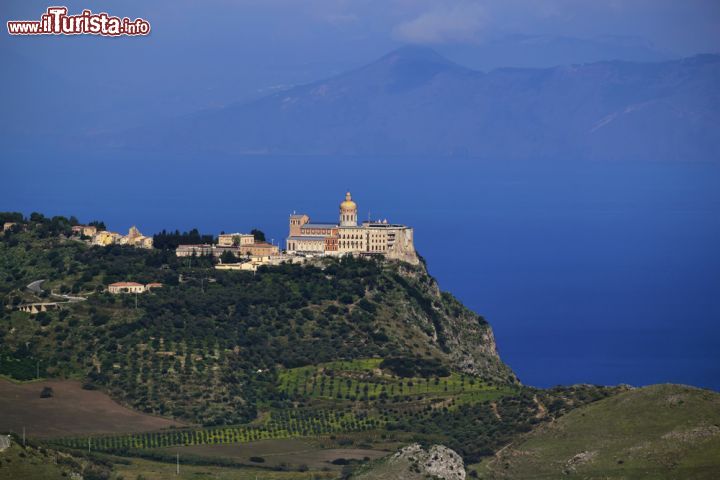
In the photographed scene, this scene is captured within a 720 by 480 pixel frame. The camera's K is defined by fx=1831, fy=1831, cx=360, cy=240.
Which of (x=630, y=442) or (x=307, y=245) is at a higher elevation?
(x=307, y=245)

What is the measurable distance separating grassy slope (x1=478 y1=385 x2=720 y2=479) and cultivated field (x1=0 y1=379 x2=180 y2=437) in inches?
760

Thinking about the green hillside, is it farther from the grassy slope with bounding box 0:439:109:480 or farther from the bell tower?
the grassy slope with bounding box 0:439:109:480

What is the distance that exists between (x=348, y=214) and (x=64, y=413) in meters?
30.1

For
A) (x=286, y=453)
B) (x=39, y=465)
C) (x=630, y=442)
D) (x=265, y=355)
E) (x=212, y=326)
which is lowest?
(x=39, y=465)

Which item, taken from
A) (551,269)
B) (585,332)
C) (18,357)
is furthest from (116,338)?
(551,269)

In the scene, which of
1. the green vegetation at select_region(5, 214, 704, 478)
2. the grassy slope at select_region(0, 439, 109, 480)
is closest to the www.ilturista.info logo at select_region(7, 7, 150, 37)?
the green vegetation at select_region(5, 214, 704, 478)

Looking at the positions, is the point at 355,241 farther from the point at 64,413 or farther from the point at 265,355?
the point at 64,413

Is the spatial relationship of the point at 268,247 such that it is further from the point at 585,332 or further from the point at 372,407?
the point at 585,332

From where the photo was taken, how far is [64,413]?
286ft

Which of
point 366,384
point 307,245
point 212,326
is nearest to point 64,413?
point 212,326

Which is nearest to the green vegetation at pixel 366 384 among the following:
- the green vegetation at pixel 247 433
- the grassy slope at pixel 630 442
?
the green vegetation at pixel 247 433

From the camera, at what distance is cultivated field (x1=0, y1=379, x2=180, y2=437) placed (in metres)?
84.2

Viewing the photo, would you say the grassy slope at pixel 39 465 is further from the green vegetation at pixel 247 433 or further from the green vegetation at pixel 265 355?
the green vegetation at pixel 247 433

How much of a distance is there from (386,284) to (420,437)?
2185 cm
